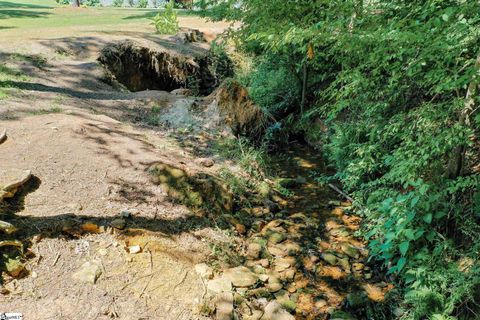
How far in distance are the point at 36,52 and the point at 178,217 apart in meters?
6.84

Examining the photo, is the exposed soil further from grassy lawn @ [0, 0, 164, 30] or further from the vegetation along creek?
grassy lawn @ [0, 0, 164, 30]

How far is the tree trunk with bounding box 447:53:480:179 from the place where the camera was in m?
2.71

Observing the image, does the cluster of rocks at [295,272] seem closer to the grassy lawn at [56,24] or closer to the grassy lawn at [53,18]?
the grassy lawn at [56,24]

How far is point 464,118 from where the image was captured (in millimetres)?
3141

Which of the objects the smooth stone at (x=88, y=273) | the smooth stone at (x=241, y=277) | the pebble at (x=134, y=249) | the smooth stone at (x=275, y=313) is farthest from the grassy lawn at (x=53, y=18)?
the smooth stone at (x=275, y=313)

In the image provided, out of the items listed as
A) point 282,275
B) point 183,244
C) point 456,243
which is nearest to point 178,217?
point 183,244

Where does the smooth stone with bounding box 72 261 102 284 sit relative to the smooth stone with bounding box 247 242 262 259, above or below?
above

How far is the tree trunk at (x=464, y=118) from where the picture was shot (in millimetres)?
2708

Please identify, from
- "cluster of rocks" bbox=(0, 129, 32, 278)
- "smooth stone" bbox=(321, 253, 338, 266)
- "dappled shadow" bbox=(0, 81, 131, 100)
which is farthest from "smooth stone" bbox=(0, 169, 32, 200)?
"smooth stone" bbox=(321, 253, 338, 266)

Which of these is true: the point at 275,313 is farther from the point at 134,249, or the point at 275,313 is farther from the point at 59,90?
the point at 59,90

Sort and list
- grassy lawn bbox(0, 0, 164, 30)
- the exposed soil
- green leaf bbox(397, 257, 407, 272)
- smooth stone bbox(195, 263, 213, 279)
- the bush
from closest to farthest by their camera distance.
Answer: the exposed soil, green leaf bbox(397, 257, 407, 272), smooth stone bbox(195, 263, 213, 279), the bush, grassy lawn bbox(0, 0, 164, 30)

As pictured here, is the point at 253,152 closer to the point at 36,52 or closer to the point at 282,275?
the point at 282,275

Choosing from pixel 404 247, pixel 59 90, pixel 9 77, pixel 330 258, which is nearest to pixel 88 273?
pixel 330 258

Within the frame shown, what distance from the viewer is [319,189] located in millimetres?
6145
